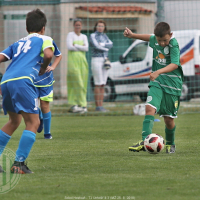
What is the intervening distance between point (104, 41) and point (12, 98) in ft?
23.3

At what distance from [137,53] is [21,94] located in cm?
Answer: 967

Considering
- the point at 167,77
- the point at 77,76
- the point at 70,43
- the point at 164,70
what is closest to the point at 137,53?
the point at 77,76

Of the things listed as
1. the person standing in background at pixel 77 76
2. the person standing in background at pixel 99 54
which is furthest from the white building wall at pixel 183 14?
the person standing in background at pixel 77 76

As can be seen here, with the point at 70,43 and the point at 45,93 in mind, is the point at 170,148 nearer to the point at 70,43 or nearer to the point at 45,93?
the point at 45,93

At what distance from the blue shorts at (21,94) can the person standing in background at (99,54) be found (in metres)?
6.89

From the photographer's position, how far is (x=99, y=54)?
11.2 meters

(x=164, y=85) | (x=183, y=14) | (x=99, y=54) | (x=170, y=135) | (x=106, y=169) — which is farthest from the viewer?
(x=183, y=14)

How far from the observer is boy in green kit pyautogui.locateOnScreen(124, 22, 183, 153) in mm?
5375

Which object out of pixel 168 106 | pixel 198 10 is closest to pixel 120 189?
pixel 168 106

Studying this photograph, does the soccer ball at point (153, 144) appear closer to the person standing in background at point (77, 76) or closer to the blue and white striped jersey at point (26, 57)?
the blue and white striped jersey at point (26, 57)

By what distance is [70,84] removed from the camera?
449 inches

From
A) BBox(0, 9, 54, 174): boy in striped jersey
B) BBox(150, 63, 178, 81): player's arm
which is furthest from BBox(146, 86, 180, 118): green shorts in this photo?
BBox(0, 9, 54, 174): boy in striped jersey

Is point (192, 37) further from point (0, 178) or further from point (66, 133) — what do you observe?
point (0, 178)

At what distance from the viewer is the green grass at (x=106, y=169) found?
3562 millimetres
